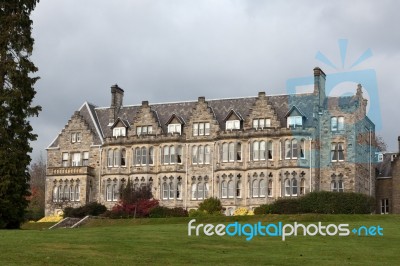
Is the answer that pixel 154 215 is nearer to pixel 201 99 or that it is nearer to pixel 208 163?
pixel 208 163

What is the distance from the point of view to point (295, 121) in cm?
5909

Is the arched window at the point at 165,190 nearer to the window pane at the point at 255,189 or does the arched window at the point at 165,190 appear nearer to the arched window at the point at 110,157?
the arched window at the point at 110,157

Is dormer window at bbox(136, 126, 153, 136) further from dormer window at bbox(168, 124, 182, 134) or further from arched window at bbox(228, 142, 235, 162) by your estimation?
arched window at bbox(228, 142, 235, 162)

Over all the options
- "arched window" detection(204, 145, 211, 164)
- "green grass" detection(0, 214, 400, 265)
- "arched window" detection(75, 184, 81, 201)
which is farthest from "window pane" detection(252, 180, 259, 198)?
"green grass" detection(0, 214, 400, 265)

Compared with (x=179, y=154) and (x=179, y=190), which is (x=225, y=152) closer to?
(x=179, y=154)

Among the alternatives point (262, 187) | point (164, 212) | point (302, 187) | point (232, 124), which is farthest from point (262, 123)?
point (164, 212)

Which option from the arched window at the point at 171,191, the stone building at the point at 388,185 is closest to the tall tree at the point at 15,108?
the arched window at the point at 171,191

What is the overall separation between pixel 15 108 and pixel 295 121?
89.7 ft

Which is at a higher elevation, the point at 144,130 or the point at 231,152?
the point at 144,130

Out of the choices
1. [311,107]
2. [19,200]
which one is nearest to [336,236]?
[19,200]

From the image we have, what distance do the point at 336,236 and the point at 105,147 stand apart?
1568 inches

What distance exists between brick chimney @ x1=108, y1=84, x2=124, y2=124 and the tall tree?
28066mm

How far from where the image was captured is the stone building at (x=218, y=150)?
2303 inches

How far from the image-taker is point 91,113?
69438 millimetres
